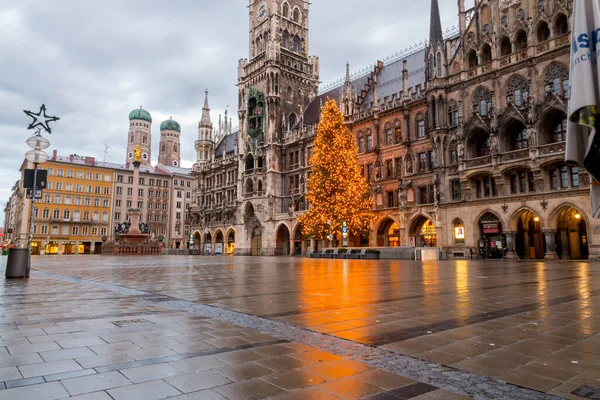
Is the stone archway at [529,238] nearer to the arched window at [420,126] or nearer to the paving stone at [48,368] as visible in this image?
the arched window at [420,126]

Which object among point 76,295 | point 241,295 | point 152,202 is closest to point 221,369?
point 241,295

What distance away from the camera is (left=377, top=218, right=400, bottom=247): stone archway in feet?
139

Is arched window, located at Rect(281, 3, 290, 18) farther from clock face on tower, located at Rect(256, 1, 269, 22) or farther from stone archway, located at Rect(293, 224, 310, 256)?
stone archway, located at Rect(293, 224, 310, 256)

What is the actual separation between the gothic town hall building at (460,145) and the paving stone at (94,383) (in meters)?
29.6

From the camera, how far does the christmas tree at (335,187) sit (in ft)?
125

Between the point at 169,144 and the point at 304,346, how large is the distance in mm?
150522

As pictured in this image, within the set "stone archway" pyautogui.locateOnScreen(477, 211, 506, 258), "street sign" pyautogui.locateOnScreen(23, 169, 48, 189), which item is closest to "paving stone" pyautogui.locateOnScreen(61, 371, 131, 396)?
"street sign" pyautogui.locateOnScreen(23, 169, 48, 189)

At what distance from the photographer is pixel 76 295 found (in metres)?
9.26

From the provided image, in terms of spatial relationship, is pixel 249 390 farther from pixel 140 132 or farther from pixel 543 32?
pixel 140 132

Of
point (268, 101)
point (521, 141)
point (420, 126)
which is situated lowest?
point (521, 141)

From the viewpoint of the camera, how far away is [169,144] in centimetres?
14562

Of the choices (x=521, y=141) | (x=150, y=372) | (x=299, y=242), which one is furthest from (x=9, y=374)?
(x=299, y=242)

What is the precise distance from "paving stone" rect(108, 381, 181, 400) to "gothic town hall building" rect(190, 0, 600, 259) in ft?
97.3

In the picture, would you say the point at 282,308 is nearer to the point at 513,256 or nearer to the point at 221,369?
the point at 221,369
